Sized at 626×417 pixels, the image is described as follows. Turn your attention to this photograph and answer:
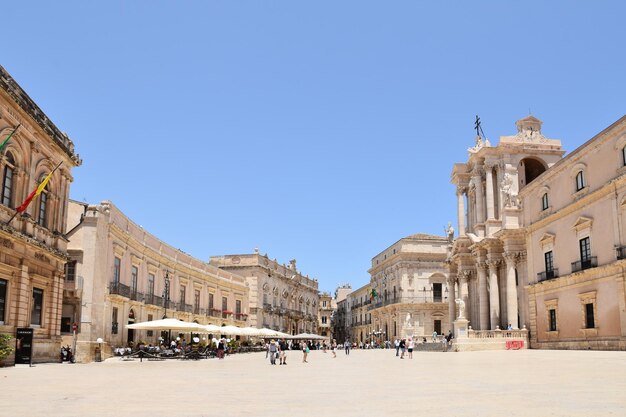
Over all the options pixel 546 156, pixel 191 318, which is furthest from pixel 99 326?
pixel 546 156

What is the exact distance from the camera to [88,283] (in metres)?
28.9

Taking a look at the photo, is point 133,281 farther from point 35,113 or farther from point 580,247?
point 580,247

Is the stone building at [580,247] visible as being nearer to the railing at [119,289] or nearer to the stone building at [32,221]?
the railing at [119,289]

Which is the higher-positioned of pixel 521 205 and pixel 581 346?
pixel 521 205

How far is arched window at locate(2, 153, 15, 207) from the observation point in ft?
65.6

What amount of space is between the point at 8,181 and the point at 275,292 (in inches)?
2085

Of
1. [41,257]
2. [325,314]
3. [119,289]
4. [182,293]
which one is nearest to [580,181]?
[119,289]

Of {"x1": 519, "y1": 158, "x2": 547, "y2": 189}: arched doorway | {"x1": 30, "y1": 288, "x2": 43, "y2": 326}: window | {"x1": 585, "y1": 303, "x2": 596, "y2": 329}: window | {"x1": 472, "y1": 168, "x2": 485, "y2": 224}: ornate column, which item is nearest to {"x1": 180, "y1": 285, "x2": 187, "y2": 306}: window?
{"x1": 472, "y1": 168, "x2": 485, "y2": 224}: ornate column

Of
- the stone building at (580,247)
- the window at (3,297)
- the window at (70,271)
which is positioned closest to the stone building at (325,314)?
the stone building at (580,247)

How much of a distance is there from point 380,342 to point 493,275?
32955 millimetres

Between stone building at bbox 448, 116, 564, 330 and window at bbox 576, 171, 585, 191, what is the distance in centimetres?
714

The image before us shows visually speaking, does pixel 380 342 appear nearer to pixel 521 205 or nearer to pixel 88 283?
pixel 521 205

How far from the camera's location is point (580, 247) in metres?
30.0

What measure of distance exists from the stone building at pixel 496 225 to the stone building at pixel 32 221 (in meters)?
25.2
